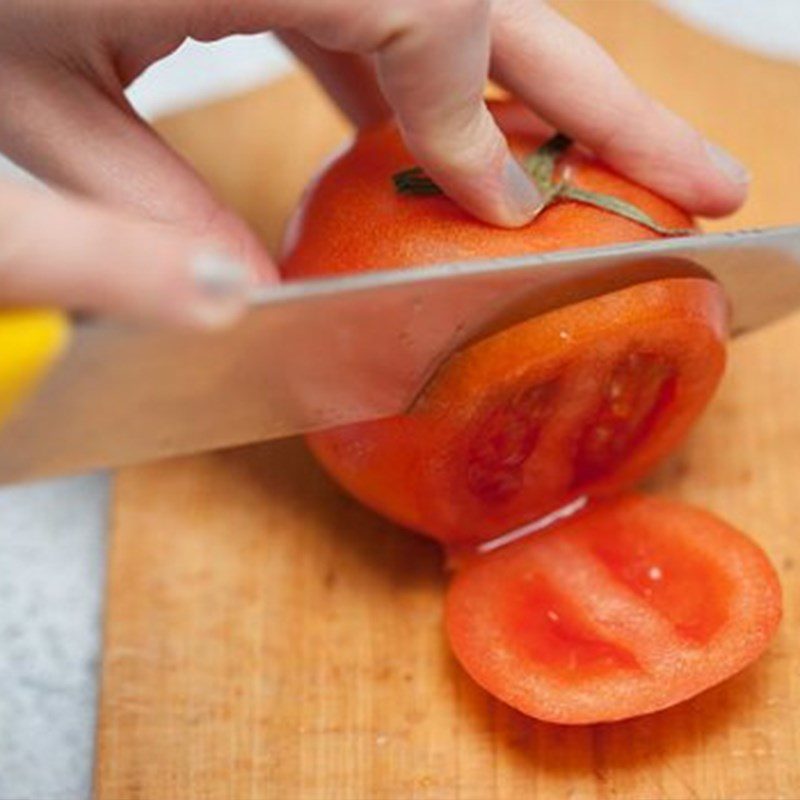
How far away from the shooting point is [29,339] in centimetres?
111

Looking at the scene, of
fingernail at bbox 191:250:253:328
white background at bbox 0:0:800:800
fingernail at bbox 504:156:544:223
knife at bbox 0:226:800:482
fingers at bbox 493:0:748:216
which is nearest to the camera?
fingernail at bbox 191:250:253:328

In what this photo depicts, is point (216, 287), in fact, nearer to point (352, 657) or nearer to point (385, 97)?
point (385, 97)

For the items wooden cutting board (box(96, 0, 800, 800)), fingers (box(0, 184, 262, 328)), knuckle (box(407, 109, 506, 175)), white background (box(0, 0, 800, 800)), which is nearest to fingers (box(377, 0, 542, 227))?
knuckle (box(407, 109, 506, 175))

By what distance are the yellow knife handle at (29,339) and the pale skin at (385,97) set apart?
2 cm

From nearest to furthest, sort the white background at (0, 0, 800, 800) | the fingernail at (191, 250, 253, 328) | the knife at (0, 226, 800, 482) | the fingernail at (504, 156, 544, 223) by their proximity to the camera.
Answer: the fingernail at (191, 250, 253, 328) < the knife at (0, 226, 800, 482) < the fingernail at (504, 156, 544, 223) < the white background at (0, 0, 800, 800)

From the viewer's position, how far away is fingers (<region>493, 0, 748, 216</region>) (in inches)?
61.2

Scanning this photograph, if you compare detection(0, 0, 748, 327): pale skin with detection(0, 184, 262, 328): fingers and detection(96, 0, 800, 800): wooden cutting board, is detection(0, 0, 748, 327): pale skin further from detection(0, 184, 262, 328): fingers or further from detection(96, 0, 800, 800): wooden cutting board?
detection(96, 0, 800, 800): wooden cutting board

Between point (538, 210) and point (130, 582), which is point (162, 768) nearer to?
point (130, 582)

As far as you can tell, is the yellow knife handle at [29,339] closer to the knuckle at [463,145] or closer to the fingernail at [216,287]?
the fingernail at [216,287]

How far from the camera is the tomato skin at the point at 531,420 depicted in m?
1.46

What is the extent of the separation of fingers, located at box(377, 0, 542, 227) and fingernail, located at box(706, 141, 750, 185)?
0.26m

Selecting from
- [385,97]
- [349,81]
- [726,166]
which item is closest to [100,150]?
[385,97]

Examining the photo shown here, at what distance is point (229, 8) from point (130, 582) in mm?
673

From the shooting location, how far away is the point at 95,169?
1523 mm
